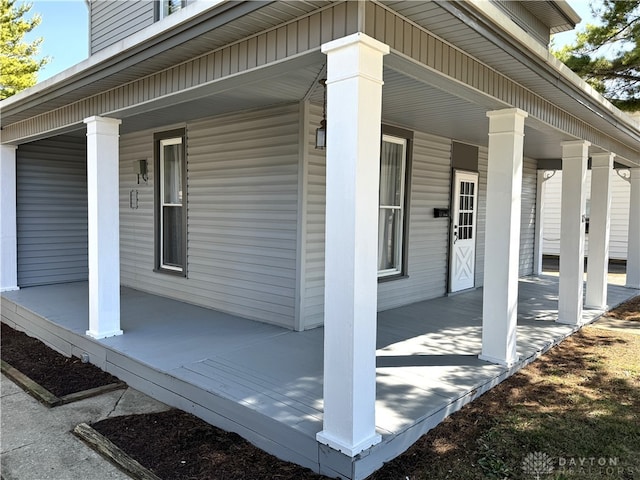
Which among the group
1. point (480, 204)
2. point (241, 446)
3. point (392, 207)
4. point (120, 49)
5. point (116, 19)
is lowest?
point (241, 446)

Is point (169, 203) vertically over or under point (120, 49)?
under

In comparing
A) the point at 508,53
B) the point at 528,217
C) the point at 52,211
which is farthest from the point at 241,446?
the point at 528,217

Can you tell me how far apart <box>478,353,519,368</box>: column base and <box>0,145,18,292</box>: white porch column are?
6.78 metres

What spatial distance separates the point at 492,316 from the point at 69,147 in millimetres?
7286

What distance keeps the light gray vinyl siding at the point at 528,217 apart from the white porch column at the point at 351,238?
8.30m

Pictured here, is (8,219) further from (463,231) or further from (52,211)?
(463,231)

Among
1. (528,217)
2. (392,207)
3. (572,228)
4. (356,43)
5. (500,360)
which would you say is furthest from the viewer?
(528,217)

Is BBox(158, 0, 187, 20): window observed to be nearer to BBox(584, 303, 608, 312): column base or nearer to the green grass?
the green grass

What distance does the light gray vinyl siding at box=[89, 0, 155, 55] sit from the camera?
677 centimetres

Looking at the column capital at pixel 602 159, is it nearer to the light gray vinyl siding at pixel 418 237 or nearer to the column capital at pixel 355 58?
the light gray vinyl siding at pixel 418 237

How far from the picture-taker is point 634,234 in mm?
Answer: 8727

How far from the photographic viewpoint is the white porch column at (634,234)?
867 cm

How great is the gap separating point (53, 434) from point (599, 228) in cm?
706

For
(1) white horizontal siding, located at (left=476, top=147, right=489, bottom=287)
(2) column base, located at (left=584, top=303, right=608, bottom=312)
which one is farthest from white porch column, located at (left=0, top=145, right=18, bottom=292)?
(2) column base, located at (left=584, top=303, right=608, bottom=312)
